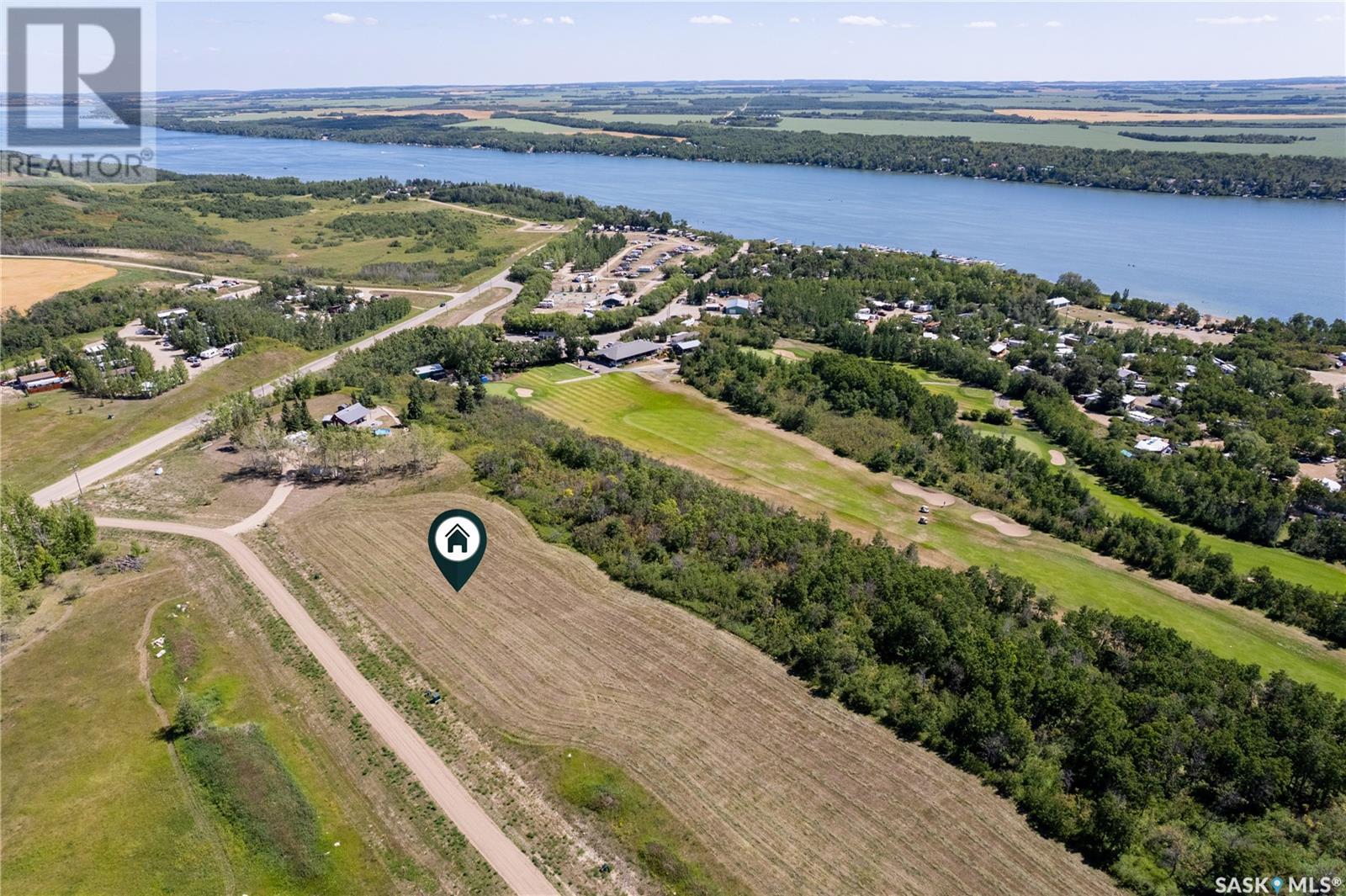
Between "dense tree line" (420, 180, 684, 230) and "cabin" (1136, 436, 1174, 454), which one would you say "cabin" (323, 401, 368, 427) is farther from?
"dense tree line" (420, 180, 684, 230)

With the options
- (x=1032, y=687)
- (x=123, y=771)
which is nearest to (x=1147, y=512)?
(x=1032, y=687)

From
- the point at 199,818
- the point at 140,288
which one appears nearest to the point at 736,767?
the point at 199,818

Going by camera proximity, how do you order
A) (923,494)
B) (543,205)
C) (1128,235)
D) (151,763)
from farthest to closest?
(543,205)
(1128,235)
(923,494)
(151,763)

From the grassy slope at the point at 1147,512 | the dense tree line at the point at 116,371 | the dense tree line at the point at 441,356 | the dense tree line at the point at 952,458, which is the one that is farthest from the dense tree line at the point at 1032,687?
the dense tree line at the point at 116,371

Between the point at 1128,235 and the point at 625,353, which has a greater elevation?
the point at 1128,235

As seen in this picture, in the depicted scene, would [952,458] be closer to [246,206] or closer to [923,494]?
[923,494]

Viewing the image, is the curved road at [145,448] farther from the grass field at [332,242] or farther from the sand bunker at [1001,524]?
the sand bunker at [1001,524]
